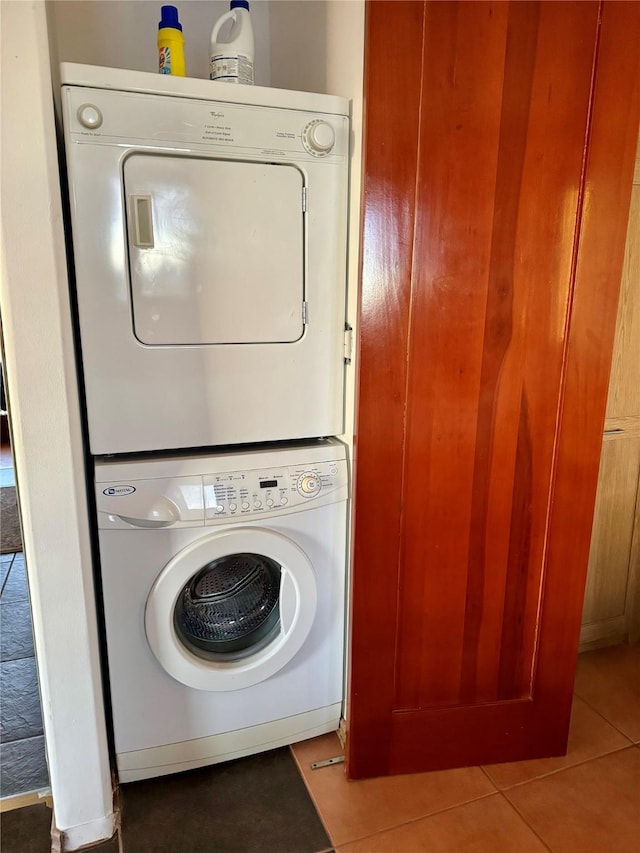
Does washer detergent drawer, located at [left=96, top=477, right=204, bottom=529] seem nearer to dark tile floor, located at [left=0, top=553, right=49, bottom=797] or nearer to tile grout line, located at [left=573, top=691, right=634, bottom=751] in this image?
dark tile floor, located at [left=0, top=553, right=49, bottom=797]

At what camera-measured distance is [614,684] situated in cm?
196

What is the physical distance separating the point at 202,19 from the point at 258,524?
1.52m

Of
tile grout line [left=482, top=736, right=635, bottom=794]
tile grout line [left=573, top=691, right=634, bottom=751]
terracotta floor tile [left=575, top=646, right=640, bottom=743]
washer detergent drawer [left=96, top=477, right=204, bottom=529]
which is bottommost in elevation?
tile grout line [left=482, top=736, right=635, bottom=794]

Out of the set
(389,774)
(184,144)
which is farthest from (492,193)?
(389,774)

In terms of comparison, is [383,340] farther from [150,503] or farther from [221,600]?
[221,600]

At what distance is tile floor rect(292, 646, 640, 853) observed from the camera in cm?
140

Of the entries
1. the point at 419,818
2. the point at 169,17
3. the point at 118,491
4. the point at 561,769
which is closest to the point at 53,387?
the point at 118,491

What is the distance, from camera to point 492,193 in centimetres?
131

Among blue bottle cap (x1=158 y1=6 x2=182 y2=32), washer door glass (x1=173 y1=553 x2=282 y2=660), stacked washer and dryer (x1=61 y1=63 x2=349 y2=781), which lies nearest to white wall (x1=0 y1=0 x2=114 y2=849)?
stacked washer and dryer (x1=61 y1=63 x2=349 y2=781)

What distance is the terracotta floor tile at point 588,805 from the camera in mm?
1403

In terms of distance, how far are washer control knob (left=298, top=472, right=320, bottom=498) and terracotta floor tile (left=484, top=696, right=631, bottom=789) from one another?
0.93 meters

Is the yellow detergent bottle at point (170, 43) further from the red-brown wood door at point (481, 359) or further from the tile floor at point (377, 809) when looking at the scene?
the tile floor at point (377, 809)

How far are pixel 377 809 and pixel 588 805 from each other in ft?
1.80

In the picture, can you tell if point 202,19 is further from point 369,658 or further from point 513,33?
point 369,658
